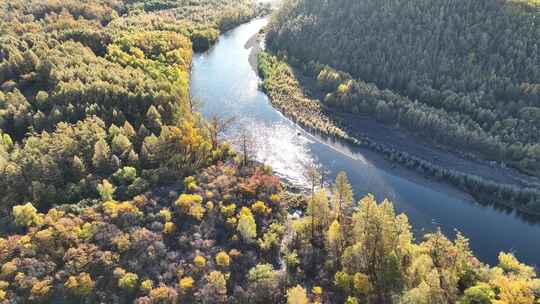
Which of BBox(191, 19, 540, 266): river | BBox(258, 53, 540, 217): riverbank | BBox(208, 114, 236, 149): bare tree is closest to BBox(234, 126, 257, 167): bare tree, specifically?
BBox(191, 19, 540, 266): river

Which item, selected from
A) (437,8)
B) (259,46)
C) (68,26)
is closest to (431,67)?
(437,8)

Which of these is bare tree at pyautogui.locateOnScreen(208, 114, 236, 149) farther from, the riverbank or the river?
the riverbank

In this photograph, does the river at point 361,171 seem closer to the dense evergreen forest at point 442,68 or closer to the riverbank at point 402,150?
the riverbank at point 402,150

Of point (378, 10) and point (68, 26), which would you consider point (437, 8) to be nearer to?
point (378, 10)

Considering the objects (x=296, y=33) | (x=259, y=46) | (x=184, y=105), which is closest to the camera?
(x=184, y=105)

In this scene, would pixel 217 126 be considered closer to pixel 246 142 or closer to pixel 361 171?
pixel 246 142

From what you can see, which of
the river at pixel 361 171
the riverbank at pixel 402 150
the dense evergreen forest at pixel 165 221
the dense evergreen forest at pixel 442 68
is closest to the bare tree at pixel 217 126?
the dense evergreen forest at pixel 165 221
